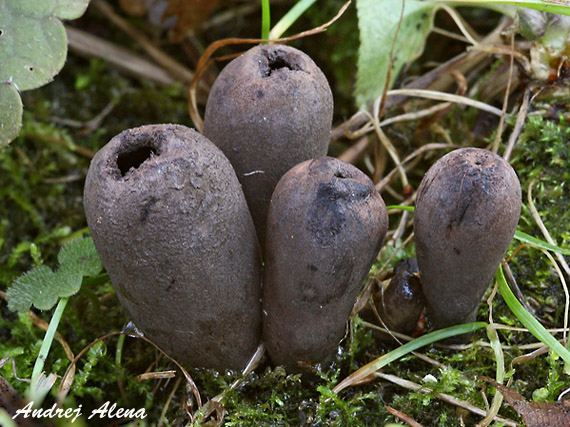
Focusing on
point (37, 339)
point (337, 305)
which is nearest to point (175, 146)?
point (337, 305)

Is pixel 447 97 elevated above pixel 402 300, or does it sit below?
above

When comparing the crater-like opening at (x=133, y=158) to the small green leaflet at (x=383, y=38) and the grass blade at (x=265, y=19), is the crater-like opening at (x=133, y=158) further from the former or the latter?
the small green leaflet at (x=383, y=38)

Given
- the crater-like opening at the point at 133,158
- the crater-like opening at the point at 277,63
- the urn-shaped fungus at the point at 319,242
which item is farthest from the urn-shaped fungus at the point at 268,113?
the crater-like opening at the point at 133,158

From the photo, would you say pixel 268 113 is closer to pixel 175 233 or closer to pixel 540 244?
pixel 175 233

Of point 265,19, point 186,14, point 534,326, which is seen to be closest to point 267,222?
point 534,326

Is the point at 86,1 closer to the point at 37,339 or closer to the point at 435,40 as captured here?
the point at 37,339

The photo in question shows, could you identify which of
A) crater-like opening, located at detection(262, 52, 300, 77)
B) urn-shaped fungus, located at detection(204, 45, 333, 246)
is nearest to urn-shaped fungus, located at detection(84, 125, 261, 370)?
urn-shaped fungus, located at detection(204, 45, 333, 246)

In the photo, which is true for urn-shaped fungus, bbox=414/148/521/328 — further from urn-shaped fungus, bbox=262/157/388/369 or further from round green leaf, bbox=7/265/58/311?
round green leaf, bbox=7/265/58/311
